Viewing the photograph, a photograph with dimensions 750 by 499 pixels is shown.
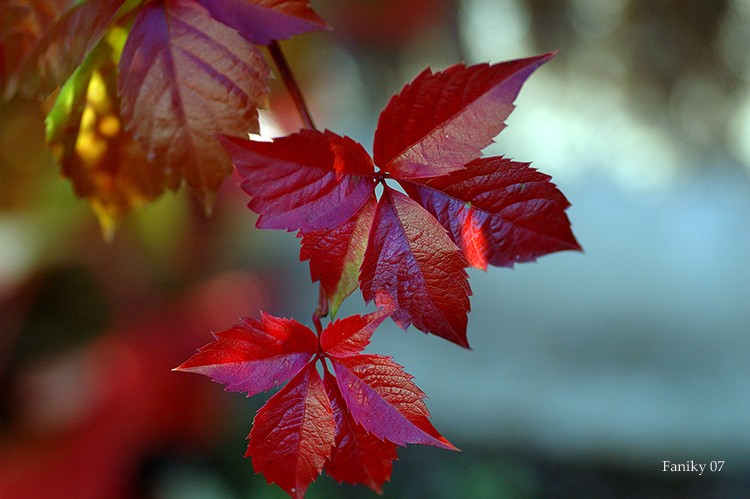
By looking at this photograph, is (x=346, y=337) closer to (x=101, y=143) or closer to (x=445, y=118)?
(x=445, y=118)

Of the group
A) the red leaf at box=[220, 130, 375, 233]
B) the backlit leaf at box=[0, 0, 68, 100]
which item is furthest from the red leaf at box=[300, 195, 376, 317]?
the backlit leaf at box=[0, 0, 68, 100]

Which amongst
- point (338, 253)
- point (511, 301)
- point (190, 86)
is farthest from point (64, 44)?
point (511, 301)

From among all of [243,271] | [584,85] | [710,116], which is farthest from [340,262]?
[710,116]

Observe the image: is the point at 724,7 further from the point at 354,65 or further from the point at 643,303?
the point at 354,65

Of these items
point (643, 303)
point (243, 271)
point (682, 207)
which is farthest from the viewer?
point (682, 207)

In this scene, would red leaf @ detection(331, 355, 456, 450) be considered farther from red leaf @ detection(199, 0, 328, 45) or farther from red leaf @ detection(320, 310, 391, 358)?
red leaf @ detection(199, 0, 328, 45)

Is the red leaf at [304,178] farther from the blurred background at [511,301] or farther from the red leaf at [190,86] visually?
the blurred background at [511,301]

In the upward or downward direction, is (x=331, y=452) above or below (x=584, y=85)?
below
